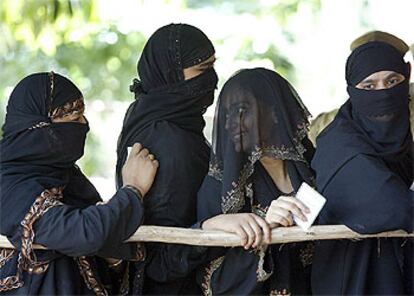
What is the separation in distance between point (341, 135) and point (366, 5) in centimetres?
539

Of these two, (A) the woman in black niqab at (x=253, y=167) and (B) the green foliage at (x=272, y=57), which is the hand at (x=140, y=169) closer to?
(A) the woman in black niqab at (x=253, y=167)

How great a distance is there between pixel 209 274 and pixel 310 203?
0.47 metres

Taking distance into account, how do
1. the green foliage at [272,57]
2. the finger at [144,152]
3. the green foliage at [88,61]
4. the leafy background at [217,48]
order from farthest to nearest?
the green foliage at [272,57], the leafy background at [217,48], the green foliage at [88,61], the finger at [144,152]

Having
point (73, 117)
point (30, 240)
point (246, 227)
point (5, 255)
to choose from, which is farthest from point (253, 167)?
point (5, 255)

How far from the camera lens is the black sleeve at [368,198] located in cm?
240

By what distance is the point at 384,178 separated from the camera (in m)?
2.45

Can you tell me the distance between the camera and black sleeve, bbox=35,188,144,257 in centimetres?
242

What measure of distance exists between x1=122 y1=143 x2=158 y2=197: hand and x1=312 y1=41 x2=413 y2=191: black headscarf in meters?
0.50

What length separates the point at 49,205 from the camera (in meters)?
2.49

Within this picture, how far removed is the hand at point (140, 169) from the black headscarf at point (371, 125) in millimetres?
500

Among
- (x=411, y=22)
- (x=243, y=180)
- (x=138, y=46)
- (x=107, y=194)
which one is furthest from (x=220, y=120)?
(x=138, y=46)

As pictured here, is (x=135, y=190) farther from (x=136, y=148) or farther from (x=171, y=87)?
(x=171, y=87)

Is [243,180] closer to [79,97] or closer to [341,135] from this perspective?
[341,135]

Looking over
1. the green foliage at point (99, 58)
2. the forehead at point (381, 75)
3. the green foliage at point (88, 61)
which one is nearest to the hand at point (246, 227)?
the forehead at point (381, 75)
